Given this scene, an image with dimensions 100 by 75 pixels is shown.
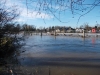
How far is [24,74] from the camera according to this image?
1011cm

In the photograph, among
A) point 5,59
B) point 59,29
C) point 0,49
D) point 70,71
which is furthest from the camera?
point 59,29

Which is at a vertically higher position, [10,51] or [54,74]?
[10,51]

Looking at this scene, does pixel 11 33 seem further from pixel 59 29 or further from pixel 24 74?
pixel 59 29

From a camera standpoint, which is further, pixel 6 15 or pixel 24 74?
pixel 24 74

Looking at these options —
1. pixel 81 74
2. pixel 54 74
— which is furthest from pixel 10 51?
pixel 81 74

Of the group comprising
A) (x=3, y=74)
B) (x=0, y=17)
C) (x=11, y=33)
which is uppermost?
(x=0, y=17)

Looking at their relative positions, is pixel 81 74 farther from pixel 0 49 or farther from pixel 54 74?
pixel 0 49

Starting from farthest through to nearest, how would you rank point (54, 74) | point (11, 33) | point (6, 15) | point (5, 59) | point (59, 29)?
point (59, 29)
point (54, 74)
point (11, 33)
point (6, 15)
point (5, 59)

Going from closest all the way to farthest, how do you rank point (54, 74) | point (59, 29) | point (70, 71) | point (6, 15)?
point (6, 15) → point (54, 74) → point (70, 71) → point (59, 29)

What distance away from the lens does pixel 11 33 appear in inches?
395

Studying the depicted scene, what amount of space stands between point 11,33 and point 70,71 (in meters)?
4.67

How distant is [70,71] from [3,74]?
531 centimetres

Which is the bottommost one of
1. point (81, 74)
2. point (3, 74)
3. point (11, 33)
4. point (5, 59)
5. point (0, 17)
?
point (81, 74)

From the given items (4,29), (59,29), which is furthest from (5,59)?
(59,29)
